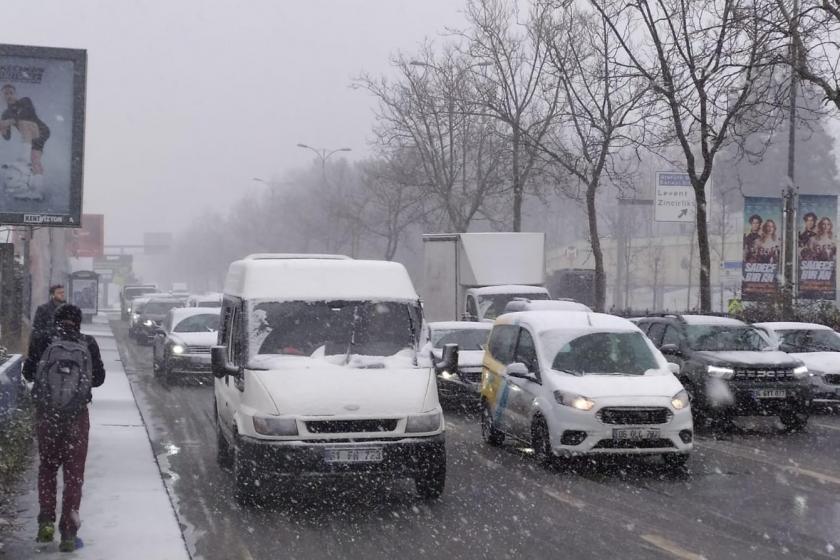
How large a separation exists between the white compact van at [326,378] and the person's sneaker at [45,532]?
1987 millimetres

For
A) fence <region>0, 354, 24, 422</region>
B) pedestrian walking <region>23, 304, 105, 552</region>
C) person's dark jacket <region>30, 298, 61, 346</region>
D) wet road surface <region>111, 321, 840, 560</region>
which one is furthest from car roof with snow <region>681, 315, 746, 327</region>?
pedestrian walking <region>23, 304, 105, 552</region>

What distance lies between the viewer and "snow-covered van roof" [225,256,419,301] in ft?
36.7

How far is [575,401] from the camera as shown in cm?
1248

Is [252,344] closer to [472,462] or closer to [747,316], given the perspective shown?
[472,462]

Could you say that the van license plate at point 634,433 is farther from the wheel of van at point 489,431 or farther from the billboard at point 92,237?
the billboard at point 92,237

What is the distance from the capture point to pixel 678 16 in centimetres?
2539

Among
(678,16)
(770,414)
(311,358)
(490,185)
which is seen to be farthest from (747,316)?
(311,358)

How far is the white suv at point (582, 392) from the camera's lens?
12.4 metres

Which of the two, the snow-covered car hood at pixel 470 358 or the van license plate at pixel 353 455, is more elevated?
the snow-covered car hood at pixel 470 358

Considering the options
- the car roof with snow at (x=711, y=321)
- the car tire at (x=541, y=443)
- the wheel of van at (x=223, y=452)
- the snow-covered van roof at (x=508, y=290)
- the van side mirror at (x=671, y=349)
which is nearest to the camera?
the wheel of van at (x=223, y=452)

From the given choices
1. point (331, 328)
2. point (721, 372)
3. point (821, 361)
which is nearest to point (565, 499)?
point (331, 328)

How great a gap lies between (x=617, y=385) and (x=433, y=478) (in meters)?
3.16

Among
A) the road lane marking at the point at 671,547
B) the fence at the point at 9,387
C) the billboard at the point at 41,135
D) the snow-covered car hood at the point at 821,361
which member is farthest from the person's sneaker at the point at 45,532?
the billboard at the point at 41,135

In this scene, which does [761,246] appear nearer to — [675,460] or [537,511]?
[675,460]
